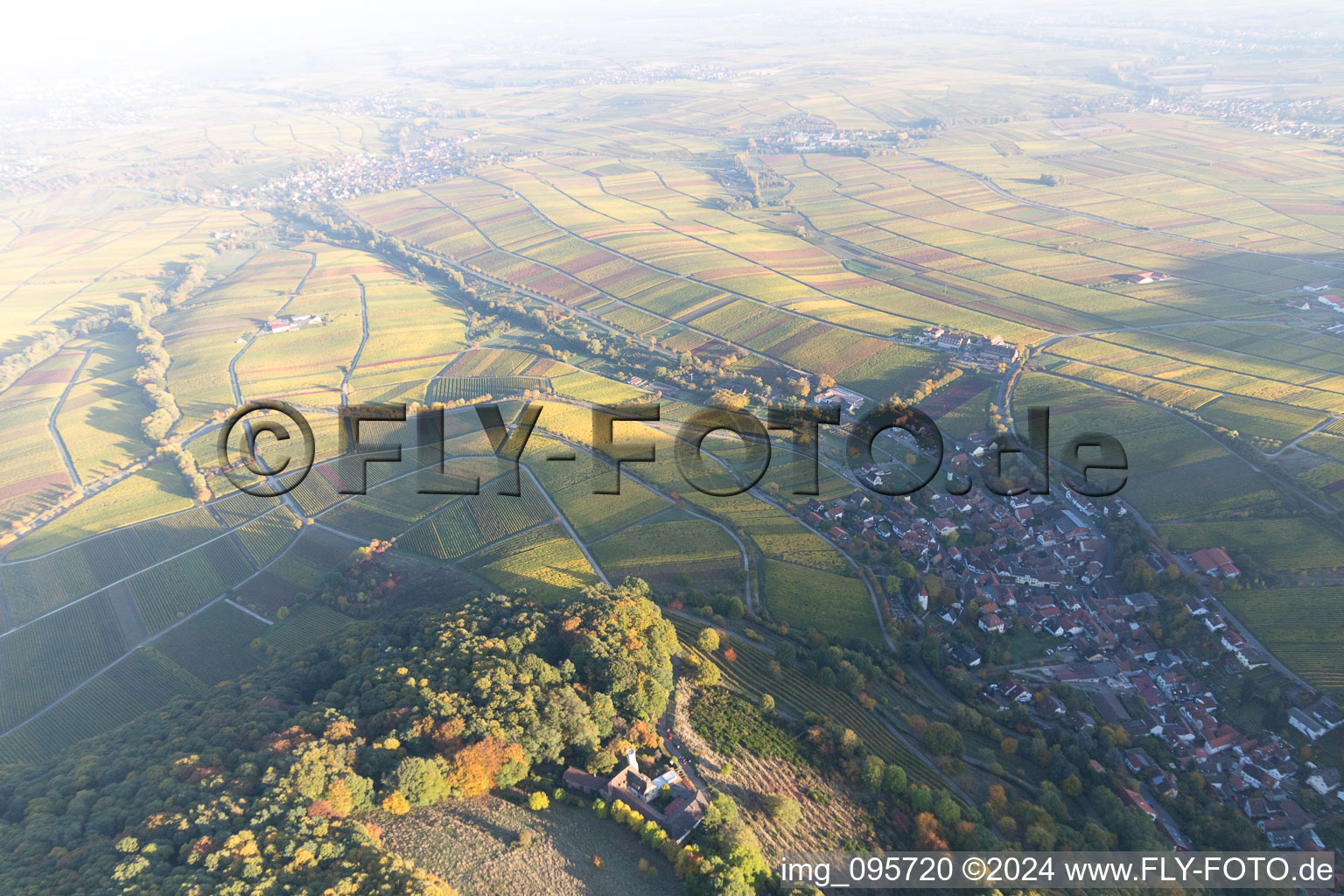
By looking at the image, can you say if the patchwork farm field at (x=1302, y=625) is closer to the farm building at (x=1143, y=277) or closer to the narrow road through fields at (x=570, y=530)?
the narrow road through fields at (x=570, y=530)

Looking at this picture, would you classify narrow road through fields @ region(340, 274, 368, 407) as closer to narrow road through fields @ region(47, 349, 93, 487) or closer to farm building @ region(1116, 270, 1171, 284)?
narrow road through fields @ region(47, 349, 93, 487)

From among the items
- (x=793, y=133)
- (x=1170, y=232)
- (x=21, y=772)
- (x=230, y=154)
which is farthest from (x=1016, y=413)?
(x=230, y=154)

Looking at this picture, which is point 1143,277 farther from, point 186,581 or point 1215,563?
point 186,581

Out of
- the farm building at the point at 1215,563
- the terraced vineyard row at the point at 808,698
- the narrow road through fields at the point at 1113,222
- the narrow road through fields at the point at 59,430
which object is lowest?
the terraced vineyard row at the point at 808,698

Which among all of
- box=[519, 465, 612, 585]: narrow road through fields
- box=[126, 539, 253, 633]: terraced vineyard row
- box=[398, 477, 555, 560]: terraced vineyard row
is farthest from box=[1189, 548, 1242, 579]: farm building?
box=[126, 539, 253, 633]: terraced vineyard row

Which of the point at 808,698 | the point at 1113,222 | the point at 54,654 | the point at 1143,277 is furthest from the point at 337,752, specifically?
the point at 1113,222

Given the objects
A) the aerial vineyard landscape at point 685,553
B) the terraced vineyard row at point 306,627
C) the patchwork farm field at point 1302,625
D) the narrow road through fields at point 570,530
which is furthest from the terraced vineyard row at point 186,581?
the patchwork farm field at point 1302,625

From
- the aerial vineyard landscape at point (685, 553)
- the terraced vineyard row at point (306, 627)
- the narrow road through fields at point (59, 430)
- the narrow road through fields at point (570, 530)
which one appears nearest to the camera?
the aerial vineyard landscape at point (685, 553)
